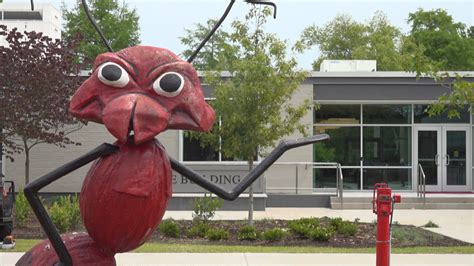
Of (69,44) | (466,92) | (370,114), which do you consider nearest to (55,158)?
(69,44)

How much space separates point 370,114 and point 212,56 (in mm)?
28439

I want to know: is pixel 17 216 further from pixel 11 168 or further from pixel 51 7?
pixel 51 7

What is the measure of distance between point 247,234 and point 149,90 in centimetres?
987

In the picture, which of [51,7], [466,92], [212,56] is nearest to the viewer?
[466,92]

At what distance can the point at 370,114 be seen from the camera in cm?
2312

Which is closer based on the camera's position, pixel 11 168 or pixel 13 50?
pixel 13 50

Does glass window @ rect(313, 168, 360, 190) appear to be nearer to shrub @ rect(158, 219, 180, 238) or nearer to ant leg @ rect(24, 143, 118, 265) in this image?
shrub @ rect(158, 219, 180, 238)

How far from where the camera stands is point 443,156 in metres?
23.1

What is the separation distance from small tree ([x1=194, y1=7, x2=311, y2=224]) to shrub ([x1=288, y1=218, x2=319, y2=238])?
1069 mm

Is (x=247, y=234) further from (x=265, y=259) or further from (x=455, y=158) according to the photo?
(x=455, y=158)

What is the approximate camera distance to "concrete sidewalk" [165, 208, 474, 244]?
15.6m

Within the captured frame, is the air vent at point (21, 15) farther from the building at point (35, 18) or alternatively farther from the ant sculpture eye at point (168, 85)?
the ant sculpture eye at point (168, 85)

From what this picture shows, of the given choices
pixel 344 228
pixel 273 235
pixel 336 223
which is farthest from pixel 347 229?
pixel 273 235

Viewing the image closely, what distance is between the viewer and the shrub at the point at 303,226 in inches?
504
